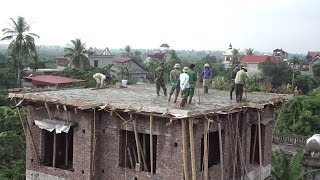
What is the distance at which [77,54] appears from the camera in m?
66.9

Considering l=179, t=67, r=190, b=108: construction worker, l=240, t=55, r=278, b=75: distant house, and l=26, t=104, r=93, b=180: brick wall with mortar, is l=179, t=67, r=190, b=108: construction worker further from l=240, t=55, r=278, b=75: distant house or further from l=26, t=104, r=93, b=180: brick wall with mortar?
l=240, t=55, r=278, b=75: distant house

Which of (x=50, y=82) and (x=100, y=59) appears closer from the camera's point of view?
→ (x=50, y=82)

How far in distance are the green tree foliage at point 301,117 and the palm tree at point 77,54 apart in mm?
36696

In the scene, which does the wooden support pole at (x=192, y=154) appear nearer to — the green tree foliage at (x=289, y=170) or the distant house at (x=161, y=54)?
the green tree foliage at (x=289, y=170)

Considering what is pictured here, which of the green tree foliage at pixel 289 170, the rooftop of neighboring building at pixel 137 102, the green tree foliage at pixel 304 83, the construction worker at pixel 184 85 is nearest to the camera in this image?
the rooftop of neighboring building at pixel 137 102

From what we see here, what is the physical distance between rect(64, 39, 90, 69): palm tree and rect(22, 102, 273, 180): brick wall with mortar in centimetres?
5003

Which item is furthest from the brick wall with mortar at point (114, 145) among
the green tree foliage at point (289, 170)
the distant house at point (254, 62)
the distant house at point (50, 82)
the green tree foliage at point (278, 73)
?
the distant house at point (254, 62)

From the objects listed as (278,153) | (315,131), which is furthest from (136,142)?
(315,131)

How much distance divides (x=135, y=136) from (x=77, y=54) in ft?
179

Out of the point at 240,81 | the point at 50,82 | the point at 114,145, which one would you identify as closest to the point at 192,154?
the point at 114,145

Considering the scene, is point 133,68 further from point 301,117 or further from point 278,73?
point 301,117

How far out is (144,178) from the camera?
47.0 feet

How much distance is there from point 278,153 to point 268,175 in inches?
254

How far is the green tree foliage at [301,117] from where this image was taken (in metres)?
34.3
